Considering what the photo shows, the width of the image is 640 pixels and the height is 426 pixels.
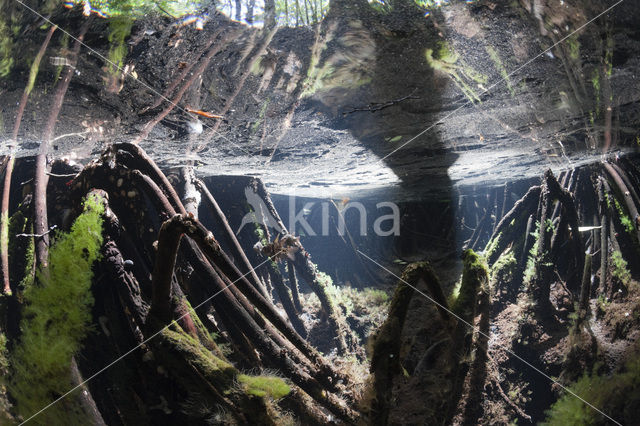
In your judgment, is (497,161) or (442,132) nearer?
(442,132)

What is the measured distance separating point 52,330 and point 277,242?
2.75 metres

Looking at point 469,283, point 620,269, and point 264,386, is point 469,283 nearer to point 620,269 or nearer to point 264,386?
point 620,269

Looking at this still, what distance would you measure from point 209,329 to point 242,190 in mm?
3550

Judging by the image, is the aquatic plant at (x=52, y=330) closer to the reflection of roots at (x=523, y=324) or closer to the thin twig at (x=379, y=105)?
the reflection of roots at (x=523, y=324)

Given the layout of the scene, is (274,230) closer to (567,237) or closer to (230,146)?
(230,146)

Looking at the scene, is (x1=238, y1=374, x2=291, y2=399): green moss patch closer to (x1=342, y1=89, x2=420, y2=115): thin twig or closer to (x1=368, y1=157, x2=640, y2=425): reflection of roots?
(x1=368, y1=157, x2=640, y2=425): reflection of roots

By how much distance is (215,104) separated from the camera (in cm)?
321

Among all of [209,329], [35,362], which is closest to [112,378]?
[35,362]

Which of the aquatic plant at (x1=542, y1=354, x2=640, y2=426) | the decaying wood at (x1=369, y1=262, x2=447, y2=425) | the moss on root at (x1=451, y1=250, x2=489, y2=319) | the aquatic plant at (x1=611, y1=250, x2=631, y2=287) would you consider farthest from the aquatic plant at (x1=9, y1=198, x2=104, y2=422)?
the aquatic plant at (x1=611, y1=250, x2=631, y2=287)

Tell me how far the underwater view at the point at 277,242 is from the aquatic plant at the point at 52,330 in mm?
12

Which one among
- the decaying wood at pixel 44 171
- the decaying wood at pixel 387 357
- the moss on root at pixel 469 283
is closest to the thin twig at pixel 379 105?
the moss on root at pixel 469 283

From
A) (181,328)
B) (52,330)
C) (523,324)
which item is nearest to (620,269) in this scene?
(523,324)

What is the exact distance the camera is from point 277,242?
4301mm

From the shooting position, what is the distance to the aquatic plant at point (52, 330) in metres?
1.69
